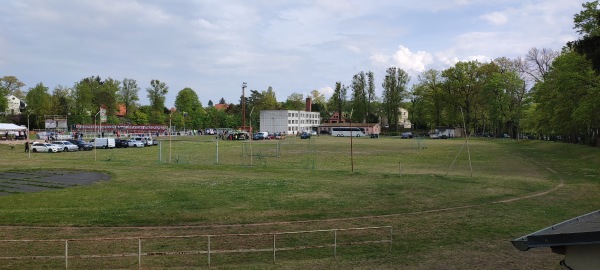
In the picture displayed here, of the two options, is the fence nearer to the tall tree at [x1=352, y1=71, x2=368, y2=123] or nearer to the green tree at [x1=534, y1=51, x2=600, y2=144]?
the green tree at [x1=534, y1=51, x2=600, y2=144]

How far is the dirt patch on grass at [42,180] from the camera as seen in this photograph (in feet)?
89.2

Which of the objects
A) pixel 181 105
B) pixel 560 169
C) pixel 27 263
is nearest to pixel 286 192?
pixel 27 263

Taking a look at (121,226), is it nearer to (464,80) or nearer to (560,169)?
(560,169)

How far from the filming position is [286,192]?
25.6 metres

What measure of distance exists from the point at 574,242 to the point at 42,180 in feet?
109

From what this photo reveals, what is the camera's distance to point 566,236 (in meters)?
5.99

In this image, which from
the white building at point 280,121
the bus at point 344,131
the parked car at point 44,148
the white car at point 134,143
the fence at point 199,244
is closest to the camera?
the fence at point 199,244

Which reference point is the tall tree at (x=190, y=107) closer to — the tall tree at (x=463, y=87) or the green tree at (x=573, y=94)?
the tall tree at (x=463, y=87)

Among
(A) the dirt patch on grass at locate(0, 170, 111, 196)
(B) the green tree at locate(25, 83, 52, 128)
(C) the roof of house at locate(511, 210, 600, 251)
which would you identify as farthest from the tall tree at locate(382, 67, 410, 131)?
(C) the roof of house at locate(511, 210, 600, 251)

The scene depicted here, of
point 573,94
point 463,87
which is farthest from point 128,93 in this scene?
point 573,94

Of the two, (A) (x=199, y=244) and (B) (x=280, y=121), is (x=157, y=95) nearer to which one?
(B) (x=280, y=121)

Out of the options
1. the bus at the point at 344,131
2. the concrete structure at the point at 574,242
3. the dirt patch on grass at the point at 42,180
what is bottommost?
the dirt patch on grass at the point at 42,180

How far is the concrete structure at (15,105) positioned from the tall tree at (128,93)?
97.5ft

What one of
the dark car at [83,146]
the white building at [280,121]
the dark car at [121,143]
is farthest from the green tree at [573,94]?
the white building at [280,121]
